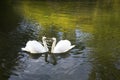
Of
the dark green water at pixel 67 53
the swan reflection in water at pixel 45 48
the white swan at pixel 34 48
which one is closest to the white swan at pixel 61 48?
the swan reflection in water at pixel 45 48

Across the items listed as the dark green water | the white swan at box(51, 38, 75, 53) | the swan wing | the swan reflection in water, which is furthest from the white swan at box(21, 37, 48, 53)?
the swan wing

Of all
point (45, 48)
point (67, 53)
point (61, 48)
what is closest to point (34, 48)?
point (45, 48)

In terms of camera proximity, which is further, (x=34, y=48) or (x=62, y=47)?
(x=62, y=47)

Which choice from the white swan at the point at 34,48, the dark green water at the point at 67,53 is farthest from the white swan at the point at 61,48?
the white swan at the point at 34,48

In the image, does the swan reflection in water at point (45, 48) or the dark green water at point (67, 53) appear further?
the swan reflection in water at point (45, 48)

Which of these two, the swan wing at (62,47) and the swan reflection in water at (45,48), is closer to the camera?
the swan reflection in water at (45,48)

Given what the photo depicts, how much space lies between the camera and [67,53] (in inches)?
561

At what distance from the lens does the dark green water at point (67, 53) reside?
11508 millimetres

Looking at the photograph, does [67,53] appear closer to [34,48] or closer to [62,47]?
[62,47]

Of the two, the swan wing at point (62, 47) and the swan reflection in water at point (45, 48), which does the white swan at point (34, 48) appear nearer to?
the swan reflection in water at point (45, 48)

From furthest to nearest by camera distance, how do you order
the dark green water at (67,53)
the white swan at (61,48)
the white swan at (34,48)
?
the white swan at (61,48), the white swan at (34,48), the dark green water at (67,53)

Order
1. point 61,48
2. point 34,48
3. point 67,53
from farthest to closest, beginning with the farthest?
1. point 61,48
2. point 67,53
3. point 34,48

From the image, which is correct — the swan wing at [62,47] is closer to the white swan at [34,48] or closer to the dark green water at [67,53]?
the dark green water at [67,53]

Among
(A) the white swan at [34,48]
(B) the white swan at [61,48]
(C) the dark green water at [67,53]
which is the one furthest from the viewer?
(B) the white swan at [61,48]
